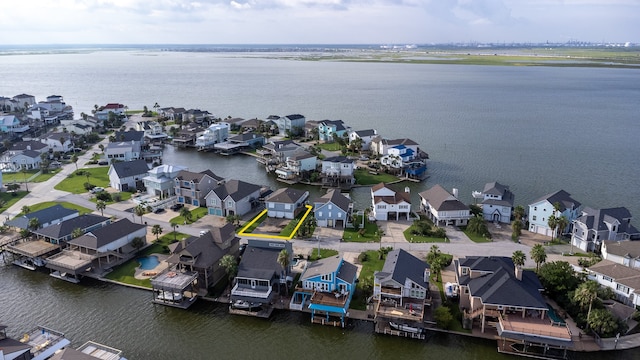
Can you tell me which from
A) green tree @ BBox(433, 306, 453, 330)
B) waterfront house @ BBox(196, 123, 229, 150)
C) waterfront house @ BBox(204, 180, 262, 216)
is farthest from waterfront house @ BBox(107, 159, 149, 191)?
green tree @ BBox(433, 306, 453, 330)

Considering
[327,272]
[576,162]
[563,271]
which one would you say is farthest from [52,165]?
[576,162]

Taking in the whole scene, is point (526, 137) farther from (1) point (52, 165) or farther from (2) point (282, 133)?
(1) point (52, 165)

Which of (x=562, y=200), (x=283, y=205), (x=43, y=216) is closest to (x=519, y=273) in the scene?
(x=562, y=200)

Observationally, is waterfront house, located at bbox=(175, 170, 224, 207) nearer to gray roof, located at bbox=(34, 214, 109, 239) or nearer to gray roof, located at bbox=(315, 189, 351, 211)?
gray roof, located at bbox=(34, 214, 109, 239)

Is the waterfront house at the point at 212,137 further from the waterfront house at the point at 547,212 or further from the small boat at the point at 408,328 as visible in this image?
the small boat at the point at 408,328

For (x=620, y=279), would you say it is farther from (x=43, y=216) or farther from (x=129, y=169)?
(x=129, y=169)

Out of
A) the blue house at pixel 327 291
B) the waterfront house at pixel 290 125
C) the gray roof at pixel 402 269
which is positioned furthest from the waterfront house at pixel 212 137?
the gray roof at pixel 402 269
